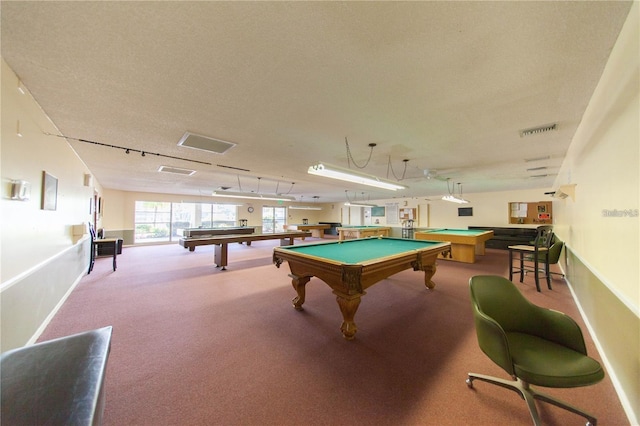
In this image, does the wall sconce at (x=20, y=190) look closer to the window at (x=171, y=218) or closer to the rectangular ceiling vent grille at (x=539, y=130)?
the rectangular ceiling vent grille at (x=539, y=130)

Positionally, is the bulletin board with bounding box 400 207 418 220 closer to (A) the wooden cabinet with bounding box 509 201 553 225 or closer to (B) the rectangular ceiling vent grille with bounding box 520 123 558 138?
(A) the wooden cabinet with bounding box 509 201 553 225

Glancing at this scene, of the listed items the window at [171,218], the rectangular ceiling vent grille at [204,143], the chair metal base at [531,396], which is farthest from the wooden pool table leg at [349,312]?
the window at [171,218]

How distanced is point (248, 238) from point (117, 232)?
6962mm

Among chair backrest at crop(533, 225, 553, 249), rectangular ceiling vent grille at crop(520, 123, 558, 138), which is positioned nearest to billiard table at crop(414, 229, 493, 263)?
chair backrest at crop(533, 225, 553, 249)

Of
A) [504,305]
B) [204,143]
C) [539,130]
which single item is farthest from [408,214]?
[204,143]

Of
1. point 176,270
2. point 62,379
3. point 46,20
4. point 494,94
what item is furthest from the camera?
point 176,270

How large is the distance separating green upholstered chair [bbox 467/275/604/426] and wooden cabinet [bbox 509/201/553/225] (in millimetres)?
9291

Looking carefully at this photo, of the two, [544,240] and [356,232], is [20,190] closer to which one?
[356,232]

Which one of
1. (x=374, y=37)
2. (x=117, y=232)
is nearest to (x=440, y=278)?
(x=374, y=37)

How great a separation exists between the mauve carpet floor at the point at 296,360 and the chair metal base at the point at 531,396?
62 mm

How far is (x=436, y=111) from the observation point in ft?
7.87

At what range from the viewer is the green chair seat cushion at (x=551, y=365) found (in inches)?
50.1

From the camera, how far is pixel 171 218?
34.9 feet

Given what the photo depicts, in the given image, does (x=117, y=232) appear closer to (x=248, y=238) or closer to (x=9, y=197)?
(x=248, y=238)
